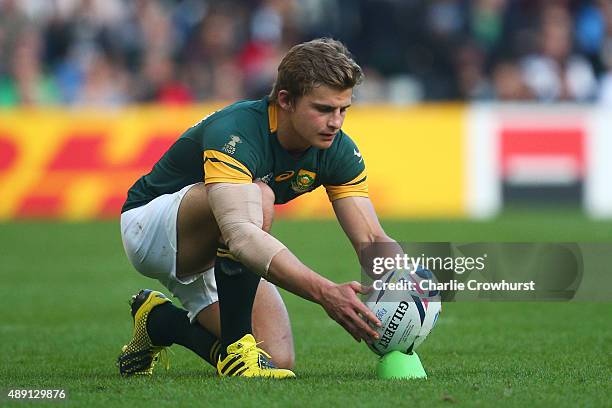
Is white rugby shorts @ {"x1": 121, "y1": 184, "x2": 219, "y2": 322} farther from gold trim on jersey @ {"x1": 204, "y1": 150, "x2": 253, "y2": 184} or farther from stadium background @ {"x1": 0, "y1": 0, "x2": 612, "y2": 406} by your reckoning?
stadium background @ {"x1": 0, "y1": 0, "x2": 612, "y2": 406}

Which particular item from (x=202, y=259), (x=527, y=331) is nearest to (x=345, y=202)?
(x=202, y=259)

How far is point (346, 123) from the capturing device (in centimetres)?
1598

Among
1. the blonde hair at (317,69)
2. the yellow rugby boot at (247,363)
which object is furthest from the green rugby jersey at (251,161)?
the yellow rugby boot at (247,363)

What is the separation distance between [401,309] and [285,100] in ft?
3.56

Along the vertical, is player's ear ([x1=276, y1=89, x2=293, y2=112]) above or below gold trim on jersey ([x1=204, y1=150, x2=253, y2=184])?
above

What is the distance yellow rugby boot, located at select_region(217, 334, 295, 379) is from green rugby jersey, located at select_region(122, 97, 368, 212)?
29.4 inches

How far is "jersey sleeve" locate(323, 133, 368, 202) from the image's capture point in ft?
19.0

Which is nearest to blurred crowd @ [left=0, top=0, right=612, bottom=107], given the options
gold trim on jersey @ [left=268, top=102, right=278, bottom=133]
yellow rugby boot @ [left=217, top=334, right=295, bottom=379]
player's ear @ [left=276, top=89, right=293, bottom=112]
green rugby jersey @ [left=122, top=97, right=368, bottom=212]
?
Result: green rugby jersey @ [left=122, top=97, right=368, bottom=212]

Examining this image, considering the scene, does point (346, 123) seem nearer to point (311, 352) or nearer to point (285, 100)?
point (311, 352)

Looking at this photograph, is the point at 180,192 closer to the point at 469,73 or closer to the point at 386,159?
the point at 386,159

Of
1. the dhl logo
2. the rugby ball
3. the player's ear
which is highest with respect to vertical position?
the player's ear

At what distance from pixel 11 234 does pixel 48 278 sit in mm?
3445

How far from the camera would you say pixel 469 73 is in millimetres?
17406

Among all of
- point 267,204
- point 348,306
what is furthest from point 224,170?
point 348,306
